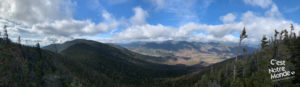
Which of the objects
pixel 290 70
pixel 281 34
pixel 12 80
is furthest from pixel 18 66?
pixel 281 34

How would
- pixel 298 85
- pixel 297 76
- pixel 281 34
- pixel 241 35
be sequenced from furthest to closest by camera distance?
pixel 281 34 < pixel 297 76 < pixel 298 85 < pixel 241 35

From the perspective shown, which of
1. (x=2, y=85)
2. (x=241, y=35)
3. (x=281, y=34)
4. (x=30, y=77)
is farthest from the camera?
(x=281, y=34)

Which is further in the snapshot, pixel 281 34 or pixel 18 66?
pixel 281 34

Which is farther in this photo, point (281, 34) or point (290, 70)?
point (281, 34)

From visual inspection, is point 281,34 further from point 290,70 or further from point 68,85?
point 68,85

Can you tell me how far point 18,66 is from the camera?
79688 millimetres

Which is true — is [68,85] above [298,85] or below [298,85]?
below

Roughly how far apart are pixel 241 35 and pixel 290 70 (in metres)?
28.4

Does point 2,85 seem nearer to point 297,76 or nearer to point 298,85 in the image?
point 298,85

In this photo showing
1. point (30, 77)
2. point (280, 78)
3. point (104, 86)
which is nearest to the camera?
point (280, 78)

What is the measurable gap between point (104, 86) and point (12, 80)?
386ft

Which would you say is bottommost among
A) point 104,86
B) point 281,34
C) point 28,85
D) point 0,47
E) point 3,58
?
point 104,86

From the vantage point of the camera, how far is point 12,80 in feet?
218

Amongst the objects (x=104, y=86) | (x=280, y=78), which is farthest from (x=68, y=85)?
(x=280, y=78)
